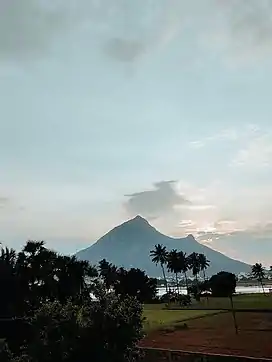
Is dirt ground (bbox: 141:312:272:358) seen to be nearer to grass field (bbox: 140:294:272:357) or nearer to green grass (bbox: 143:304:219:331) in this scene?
grass field (bbox: 140:294:272:357)

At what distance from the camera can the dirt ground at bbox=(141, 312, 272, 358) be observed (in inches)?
1494

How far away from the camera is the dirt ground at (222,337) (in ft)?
124

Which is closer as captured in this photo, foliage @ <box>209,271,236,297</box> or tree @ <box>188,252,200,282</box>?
foliage @ <box>209,271,236,297</box>

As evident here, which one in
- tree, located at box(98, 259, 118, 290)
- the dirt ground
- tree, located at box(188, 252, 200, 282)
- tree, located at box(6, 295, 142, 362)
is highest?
tree, located at box(188, 252, 200, 282)

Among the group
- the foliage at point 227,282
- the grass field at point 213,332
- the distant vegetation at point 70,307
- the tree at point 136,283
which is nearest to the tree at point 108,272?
the distant vegetation at point 70,307

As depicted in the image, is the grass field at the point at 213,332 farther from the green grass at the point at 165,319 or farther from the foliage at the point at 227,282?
the foliage at the point at 227,282

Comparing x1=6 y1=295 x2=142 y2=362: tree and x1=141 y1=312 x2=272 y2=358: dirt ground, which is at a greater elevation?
x1=6 y1=295 x2=142 y2=362: tree

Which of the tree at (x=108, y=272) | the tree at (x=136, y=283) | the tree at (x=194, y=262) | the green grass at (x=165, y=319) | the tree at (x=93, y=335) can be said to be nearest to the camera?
the tree at (x=93, y=335)

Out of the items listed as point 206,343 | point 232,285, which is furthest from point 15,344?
point 232,285

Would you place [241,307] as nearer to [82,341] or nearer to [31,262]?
[31,262]

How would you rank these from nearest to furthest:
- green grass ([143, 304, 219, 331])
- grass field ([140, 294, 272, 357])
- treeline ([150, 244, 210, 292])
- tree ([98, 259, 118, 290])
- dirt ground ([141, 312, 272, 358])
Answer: dirt ground ([141, 312, 272, 358])
grass field ([140, 294, 272, 357])
green grass ([143, 304, 219, 331])
tree ([98, 259, 118, 290])
treeline ([150, 244, 210, 292])

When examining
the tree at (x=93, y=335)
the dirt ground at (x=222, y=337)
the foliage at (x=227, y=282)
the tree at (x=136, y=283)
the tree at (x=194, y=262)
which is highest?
the tree at (x=194, y=262)

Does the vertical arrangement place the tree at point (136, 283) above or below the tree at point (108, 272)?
below

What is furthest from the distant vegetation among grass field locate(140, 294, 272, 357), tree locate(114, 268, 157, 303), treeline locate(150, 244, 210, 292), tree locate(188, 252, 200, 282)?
tree locate(188, 252, 200, 282)
